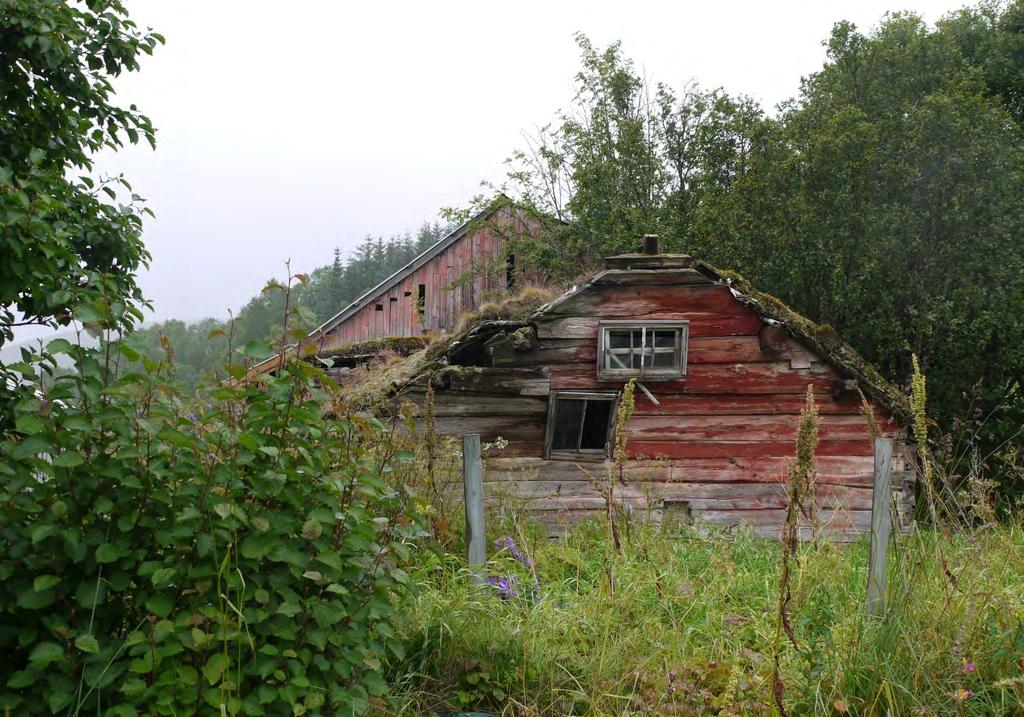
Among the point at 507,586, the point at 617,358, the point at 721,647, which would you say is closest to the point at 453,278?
the point at 617,358

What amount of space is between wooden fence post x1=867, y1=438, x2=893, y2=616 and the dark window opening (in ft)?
67.4

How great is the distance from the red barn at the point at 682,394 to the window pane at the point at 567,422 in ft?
0.05

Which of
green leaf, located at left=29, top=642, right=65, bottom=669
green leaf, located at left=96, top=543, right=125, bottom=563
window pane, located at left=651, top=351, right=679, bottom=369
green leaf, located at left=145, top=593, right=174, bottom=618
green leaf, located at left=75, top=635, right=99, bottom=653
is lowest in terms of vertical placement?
green leaf, located at left=29, top=642, right=65, bottom=669

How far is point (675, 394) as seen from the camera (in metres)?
10.9

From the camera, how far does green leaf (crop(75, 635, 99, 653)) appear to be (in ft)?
8.87

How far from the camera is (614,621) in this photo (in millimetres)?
4211

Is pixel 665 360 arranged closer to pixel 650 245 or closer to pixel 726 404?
pixel 726 404

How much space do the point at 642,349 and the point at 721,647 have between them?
22.0 feet

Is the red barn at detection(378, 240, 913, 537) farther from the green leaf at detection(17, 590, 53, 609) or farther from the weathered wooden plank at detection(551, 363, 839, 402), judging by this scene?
the green leaf at detection(17, 590, 53, 609)

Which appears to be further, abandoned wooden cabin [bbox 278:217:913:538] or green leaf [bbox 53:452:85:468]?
abandoned wooden cabin [bbox 278:217:913:538]

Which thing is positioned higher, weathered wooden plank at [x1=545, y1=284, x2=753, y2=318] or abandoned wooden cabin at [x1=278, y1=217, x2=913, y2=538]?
weathered wooden plank at [x1=545, y1=284, x2=753, y2=318]

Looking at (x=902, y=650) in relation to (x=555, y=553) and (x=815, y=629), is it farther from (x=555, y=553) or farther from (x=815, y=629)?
(x=555, y=553)

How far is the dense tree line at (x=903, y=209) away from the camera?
1683 centimetres

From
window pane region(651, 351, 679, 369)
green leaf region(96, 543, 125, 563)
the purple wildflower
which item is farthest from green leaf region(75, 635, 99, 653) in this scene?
window pane region(651, 351, 679, 369)
